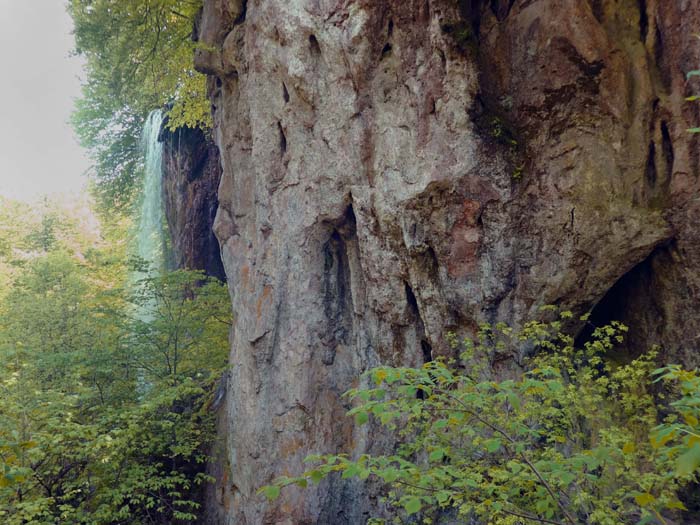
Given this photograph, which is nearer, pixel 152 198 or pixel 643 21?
pixel 643 21

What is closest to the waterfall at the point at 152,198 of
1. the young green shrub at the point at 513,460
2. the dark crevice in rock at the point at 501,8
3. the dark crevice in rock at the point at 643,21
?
the dark crevice in rock at the point at 501,8

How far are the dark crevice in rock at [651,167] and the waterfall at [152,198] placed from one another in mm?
14470

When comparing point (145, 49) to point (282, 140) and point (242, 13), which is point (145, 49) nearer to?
point (242, 13)

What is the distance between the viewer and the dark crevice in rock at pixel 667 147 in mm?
5938

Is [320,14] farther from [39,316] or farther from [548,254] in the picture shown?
[39,316]

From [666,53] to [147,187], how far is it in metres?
15.7

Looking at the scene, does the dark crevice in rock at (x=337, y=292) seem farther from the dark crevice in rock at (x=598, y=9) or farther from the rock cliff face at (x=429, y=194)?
the dark crevice in rock at (x=598, y=9)

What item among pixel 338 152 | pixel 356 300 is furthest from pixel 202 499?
pixel 338 152

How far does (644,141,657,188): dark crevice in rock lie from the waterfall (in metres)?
14.5

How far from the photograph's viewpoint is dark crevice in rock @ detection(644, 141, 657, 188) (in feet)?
20.0

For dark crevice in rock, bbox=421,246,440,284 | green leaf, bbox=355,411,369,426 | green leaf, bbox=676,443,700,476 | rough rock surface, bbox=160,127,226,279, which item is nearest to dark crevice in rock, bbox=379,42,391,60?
dark crevice in rock, bbox=421,246,440,284

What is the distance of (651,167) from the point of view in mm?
6121

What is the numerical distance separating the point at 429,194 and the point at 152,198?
512 inches

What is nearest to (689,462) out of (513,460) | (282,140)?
(513,460)
